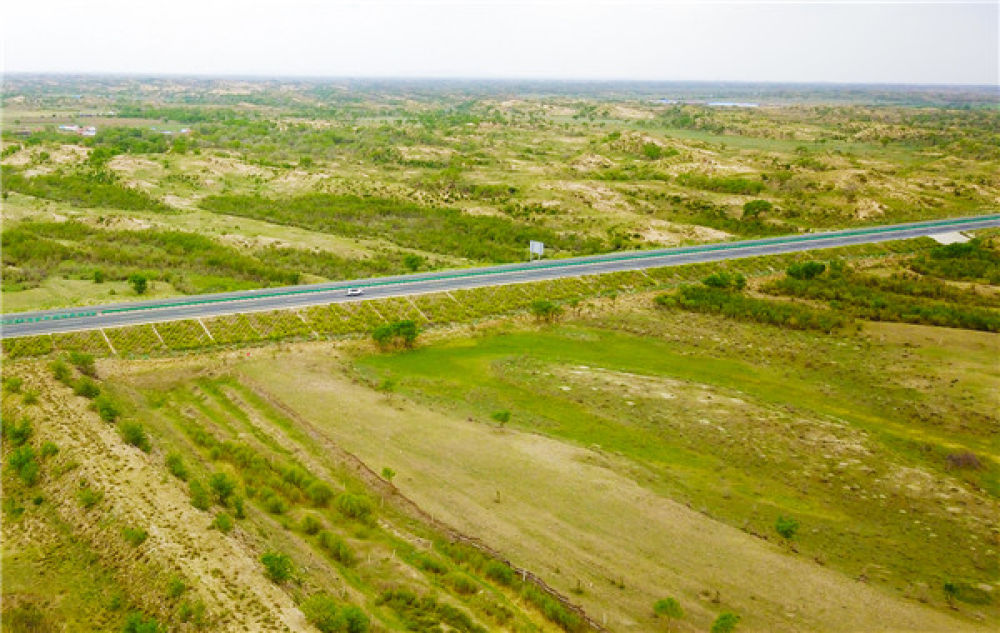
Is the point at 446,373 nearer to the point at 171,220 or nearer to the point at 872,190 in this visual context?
the point at 171,220

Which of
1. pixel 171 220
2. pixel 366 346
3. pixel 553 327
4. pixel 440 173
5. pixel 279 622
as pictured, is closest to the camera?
pixel 279 622

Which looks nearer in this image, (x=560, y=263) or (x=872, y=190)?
(x=560, y=263)

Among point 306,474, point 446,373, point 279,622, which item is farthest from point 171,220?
point 279,622

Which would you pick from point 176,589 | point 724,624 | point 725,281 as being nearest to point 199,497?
point 176,589

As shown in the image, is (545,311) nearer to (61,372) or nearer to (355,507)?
(355,507)

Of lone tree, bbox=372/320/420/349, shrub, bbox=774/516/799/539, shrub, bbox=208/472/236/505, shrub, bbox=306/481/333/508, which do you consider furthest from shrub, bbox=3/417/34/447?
shrub, bbox=774/516/799/539

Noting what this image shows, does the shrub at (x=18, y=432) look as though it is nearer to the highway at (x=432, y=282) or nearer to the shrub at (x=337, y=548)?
the highway at (x=432, y=282)

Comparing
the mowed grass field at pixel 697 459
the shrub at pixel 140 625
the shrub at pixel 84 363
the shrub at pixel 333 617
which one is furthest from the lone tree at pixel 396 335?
the shrub at pixel 140 625
